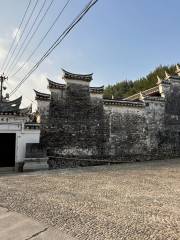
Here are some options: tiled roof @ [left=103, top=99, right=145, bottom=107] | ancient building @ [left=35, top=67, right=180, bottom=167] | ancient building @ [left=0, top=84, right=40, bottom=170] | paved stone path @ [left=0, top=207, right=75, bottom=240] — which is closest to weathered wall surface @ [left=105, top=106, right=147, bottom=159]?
ancient building @ [left=35, top=67, right=180, bottom=167]

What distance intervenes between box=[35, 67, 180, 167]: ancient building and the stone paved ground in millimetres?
5824

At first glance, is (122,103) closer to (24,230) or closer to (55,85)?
(55,85)

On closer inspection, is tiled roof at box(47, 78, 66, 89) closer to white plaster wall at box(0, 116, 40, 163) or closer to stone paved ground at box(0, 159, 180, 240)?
white plaster wall at box(0, 116, 40, 163)

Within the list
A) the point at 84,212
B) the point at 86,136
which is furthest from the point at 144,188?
the point at 86,136

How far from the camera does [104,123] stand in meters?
15.7

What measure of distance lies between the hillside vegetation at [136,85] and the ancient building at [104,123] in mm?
16927

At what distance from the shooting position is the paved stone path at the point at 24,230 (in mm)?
4070

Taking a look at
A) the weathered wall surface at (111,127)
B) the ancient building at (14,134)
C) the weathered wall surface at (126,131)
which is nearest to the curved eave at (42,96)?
the weathered wall surface at (111,127)

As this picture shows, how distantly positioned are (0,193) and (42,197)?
1.39 m

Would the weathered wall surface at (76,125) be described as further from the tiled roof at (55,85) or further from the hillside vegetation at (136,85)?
the hillside vegetation at (136,85)

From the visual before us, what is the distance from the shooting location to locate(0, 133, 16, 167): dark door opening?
43.6 ft

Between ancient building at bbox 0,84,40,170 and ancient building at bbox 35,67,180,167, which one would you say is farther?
ancient building at bbox 35,67,180,167

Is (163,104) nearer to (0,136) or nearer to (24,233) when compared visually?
(0,136)

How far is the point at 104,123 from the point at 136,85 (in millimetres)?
24240
